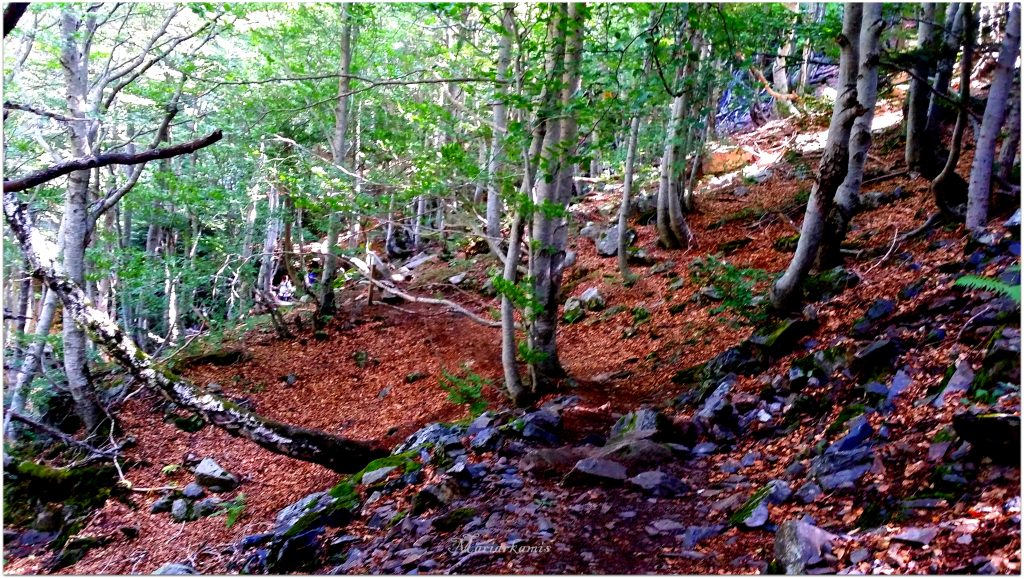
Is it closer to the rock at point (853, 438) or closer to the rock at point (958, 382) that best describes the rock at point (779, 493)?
the rock at point (853, 438)

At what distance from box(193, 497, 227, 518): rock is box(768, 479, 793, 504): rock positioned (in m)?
6.06

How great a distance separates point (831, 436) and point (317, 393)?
29.5ft

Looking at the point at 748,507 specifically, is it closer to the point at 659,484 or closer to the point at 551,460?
the point at 659,484

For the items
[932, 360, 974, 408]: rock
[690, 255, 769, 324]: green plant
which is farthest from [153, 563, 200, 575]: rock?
[690, 255, 769, 324]: green plant

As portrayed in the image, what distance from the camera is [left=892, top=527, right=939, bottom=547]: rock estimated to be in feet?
10.2

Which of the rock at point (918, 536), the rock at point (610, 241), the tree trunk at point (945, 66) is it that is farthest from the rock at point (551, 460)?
the rock at point (610, 241)

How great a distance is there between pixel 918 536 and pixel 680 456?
2.49m

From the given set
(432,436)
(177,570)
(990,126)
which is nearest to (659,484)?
(432,436)

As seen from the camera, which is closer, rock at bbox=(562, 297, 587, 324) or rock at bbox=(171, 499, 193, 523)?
rock at bbox=(171, 499, 193, 523)

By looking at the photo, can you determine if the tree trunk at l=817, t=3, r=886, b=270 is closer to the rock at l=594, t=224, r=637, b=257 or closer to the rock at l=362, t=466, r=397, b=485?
the rock at l=362, t=466, r=397, b=485

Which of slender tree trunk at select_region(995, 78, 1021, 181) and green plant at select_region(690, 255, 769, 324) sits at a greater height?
slender tree trunk at select_region(995, 78, 1021, 181)

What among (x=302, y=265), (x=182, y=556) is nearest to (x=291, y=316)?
(x=302, y=265)

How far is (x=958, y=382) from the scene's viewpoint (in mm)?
4703

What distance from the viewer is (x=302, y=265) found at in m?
13.3
